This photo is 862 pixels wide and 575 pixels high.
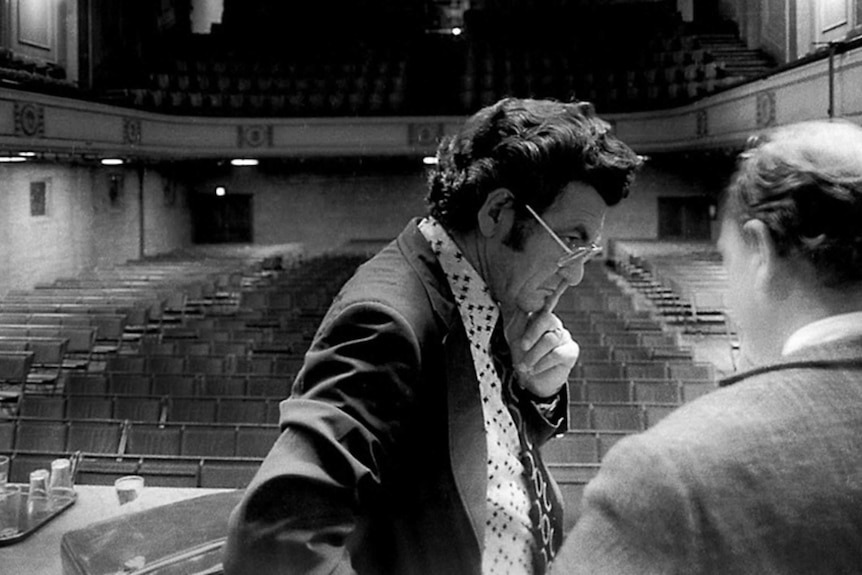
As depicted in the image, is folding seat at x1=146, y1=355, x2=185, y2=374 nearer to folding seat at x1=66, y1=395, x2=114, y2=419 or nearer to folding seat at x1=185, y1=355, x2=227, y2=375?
folding seat at x1=185, y1=355, x2=227, y2=375

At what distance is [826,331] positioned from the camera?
0.76 meters

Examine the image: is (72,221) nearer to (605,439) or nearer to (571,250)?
(605,439)

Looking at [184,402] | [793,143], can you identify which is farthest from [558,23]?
[793,143]

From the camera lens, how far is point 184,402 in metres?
5.39

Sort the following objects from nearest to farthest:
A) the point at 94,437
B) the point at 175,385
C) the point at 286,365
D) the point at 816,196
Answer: the point at 816,196, the point at 94,437, the point at 175,385, the point at 286,365

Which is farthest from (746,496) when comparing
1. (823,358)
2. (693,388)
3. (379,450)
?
(693,388)

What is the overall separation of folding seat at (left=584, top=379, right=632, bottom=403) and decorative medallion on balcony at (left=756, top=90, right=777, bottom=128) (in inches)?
278

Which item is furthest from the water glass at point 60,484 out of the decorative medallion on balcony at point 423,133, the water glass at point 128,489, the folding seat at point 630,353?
the decorative medallion on balcony at point 423,133

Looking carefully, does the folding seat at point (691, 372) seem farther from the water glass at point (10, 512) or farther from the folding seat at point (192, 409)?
the water glass at point (10, 512)

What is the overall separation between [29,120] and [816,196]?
36.7 feet

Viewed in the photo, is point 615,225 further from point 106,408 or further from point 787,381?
point 787,381

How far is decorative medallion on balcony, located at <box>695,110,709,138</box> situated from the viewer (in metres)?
14.2

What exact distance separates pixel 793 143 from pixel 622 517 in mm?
390

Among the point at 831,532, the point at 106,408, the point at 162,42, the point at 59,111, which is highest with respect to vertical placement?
the point at 162,42
